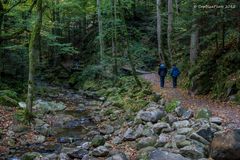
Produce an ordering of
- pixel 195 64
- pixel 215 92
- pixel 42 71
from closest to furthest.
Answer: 1. pixel 215 92
2. pixel 195 64
3. pixel 42 71

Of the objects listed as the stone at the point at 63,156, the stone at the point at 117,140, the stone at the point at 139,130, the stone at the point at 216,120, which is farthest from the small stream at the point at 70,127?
the stone at the point at 216,120

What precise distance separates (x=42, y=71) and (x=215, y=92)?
72.2 feet

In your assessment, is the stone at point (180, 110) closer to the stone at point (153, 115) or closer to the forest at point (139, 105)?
the forest at point (139, 105)

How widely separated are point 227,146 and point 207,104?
14.6ft

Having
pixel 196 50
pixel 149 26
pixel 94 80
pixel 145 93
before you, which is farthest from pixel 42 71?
pixel 196 50

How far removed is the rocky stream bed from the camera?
9.56 metres

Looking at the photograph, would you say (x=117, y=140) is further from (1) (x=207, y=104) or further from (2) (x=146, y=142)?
(1) (x=207, y=104)

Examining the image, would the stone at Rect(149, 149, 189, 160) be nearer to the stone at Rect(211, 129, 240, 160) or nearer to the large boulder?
the large boulder

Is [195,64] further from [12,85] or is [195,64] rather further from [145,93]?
[12,85]

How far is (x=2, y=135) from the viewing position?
12930 mm

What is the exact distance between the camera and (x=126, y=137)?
12398 mm

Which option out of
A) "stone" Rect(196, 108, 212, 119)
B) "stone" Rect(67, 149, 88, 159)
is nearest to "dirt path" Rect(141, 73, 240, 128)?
"stone" Rect(196, 108, 212, 119)

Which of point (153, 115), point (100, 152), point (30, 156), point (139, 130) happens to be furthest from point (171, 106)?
point (30, 156)

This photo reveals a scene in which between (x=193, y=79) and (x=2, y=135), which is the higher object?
(x=193, y=79)
